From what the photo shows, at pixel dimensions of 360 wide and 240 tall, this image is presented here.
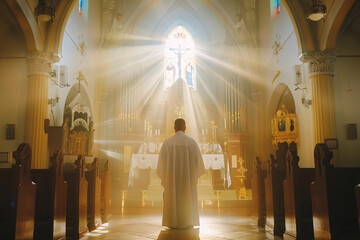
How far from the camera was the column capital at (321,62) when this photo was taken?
8.07 meters

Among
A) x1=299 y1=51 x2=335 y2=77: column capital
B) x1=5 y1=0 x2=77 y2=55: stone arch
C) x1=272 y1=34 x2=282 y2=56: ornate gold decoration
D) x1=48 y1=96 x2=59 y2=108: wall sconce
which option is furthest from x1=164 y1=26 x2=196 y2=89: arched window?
x1=299 y1=51 x2=335 y2=77: column capital

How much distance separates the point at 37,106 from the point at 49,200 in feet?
13.6

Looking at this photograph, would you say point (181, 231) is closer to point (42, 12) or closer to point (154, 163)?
point (154, 163)

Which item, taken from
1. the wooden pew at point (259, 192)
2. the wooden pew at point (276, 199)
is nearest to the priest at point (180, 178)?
the wooden pew at point (276, 199)

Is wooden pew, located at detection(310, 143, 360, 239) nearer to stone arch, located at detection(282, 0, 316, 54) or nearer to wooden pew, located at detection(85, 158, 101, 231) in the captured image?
wooden pew, located at detection(85, 158, 101, 231)

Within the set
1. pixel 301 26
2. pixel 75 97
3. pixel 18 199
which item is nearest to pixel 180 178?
pixel 18 199

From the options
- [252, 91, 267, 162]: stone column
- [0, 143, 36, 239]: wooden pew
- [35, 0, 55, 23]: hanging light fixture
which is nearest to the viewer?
[0, 143, 36, 239]: wooden pew

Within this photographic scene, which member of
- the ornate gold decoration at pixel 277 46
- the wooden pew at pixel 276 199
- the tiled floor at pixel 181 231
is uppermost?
the ornate gold decoration at pixel 277 46

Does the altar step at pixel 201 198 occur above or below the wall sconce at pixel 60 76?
below

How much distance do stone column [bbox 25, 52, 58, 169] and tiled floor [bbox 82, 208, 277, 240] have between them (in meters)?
2.26

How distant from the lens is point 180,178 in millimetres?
5508

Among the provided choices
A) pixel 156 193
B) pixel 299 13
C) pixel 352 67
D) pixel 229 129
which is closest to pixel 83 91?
pixel 156 193

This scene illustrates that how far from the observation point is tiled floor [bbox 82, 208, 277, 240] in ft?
16.8

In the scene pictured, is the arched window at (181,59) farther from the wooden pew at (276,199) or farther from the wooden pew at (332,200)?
the wooden pew at (332,200)
